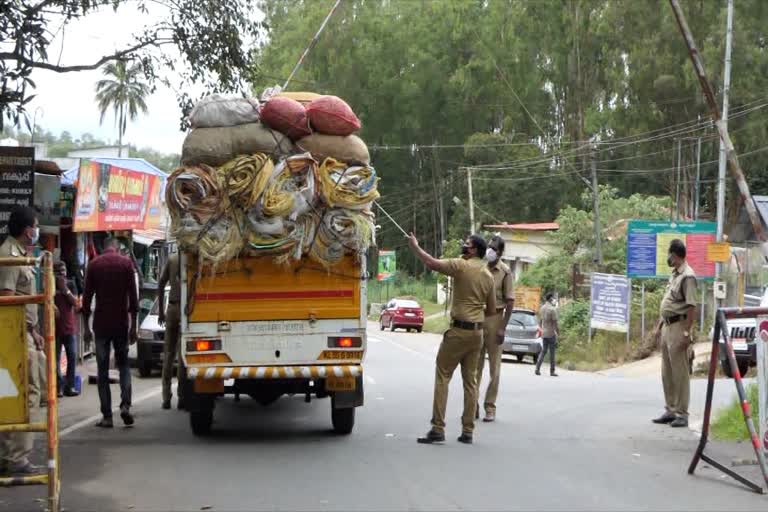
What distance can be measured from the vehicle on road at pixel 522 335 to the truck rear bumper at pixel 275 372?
69.4 ft

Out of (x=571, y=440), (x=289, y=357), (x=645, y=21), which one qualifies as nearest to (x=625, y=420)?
(x=571, y=440)

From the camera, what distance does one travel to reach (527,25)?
57.4m

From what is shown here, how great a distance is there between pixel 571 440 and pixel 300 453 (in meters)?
3.05

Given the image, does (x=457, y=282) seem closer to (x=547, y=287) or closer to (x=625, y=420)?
(x=625, y=420)

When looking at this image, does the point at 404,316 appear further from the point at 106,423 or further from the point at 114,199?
the point at 106,423

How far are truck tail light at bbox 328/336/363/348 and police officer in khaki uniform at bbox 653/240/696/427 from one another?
12.3ft

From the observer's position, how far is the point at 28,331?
7984 mm

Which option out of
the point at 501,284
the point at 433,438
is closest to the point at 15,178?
the point at 501,284

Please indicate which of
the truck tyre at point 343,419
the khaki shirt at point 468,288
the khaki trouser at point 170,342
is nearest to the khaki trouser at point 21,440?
the truck tyre at point 343,419

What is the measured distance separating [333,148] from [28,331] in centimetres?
403

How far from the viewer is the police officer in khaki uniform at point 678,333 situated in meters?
12.3

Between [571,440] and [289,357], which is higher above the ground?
[289,357]

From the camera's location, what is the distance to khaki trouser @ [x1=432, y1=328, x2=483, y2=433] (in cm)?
1095

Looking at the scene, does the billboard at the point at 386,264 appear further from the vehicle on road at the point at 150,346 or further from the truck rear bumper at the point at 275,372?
the truck rear bumper at the point at 275,372
